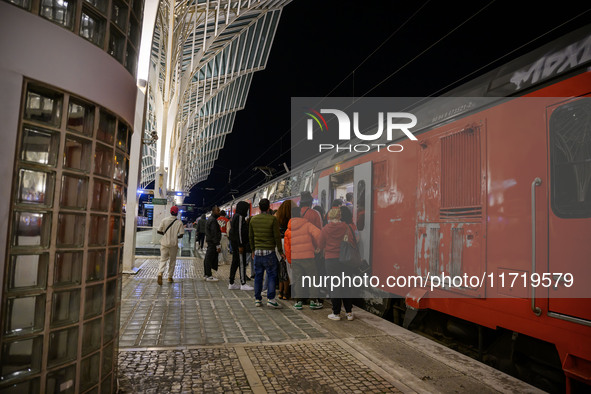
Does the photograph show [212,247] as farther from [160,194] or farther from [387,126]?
[160,194]

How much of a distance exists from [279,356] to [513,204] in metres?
2.60

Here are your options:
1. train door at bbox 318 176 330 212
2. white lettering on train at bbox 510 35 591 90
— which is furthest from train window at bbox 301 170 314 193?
white lettering on train at bbox 510 35 591 90

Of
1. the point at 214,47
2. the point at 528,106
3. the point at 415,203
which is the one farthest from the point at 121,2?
the point at 214,47

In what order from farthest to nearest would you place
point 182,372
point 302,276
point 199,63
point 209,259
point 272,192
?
point 199,63, point 272,192, point 209,259, point 302,276, point 182,372

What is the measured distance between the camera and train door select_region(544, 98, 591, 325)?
2.87m

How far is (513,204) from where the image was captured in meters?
3.54

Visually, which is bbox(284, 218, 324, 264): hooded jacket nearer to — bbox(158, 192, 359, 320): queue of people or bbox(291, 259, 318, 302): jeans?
bbox(158, 192, 359, 320): queue of people

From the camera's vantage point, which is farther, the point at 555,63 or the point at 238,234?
the point at 238,234

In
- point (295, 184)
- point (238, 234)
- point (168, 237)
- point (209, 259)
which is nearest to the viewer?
point (238, 234)

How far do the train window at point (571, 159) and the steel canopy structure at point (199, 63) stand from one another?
358 inches

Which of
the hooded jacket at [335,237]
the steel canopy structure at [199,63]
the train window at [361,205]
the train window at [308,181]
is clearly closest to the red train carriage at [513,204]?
the hooded jacket at [335,237]

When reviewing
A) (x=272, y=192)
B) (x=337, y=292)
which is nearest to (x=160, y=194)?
(x=272, y=192)

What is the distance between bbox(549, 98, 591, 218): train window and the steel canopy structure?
910 centimetres

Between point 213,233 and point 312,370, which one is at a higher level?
point 213,233
